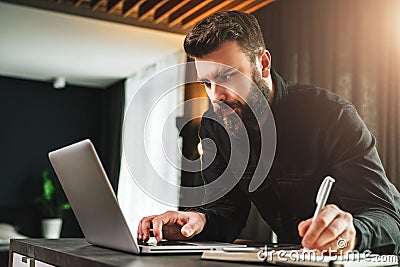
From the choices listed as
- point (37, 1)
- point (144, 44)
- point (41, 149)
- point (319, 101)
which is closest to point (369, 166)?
point (319, 101)

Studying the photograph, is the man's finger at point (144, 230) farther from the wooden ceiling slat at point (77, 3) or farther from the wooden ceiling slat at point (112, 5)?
the wooden ceiling slat at point (77, 3)

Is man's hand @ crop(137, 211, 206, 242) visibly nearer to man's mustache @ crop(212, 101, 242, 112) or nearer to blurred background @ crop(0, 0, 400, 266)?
man's mustache @ crop(212, 101, 242, 112)

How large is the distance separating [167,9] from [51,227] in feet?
10.2

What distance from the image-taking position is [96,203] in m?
1.24

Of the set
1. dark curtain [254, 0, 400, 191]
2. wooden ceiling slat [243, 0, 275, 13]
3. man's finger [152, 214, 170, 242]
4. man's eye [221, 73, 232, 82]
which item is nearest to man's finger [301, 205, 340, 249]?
man's finger [152, 214, 170, 242]

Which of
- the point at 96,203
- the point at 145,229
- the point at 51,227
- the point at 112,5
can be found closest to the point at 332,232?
the point at 96,203

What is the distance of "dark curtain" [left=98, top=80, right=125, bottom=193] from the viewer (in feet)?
20.9

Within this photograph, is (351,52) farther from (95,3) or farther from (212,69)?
(95,3)

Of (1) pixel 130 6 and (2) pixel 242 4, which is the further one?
(1) pixel 130 6

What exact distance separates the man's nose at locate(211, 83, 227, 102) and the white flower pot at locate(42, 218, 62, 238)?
14.9 ft

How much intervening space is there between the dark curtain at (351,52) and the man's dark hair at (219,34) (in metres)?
1.03

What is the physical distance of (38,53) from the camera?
538 cm

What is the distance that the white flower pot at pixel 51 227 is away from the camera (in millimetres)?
6137

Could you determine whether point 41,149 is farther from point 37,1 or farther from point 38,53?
point 37,1
